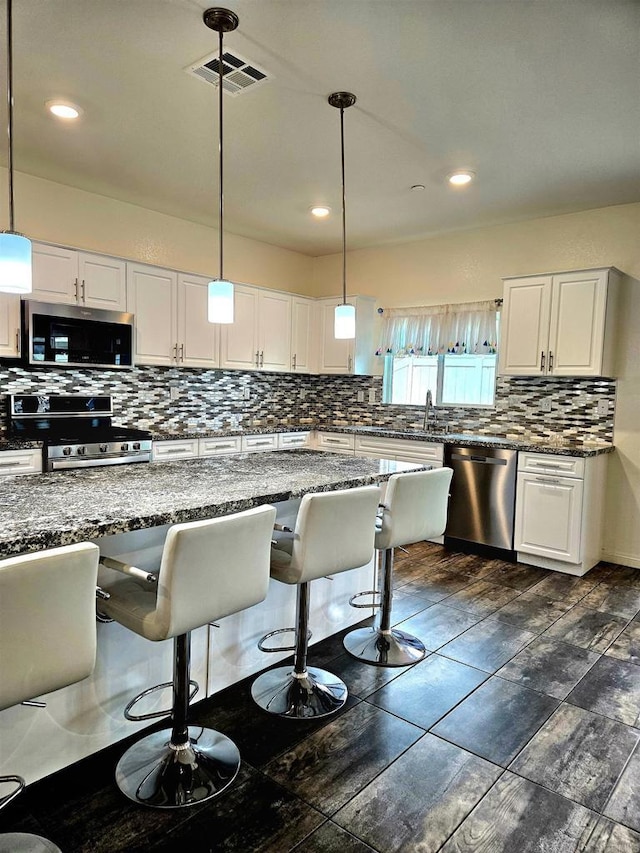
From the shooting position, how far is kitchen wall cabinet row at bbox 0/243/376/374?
3.97 meters

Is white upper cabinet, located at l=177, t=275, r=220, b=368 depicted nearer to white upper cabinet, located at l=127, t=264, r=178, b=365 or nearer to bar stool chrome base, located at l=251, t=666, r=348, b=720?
white upper cabinet, located at l=127, t=264, r=178, b=365

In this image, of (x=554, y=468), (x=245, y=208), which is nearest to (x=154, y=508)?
(x=554, y=468)

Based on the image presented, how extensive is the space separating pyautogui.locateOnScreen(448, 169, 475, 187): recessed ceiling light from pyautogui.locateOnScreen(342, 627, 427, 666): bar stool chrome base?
2966mm

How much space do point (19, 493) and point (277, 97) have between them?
2289mm

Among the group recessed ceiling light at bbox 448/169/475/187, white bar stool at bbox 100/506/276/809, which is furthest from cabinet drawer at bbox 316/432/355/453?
white bar stool at bbox 100/506/276/809

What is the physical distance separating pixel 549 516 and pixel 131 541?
3.21 meters

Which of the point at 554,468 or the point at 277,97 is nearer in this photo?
the point at 277,97

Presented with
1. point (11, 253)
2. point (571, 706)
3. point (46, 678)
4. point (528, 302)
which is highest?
point (528, 302)

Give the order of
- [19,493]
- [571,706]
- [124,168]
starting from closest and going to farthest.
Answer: [19,493] < [571,706] < [124,168]

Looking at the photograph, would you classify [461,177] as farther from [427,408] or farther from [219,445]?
[219,445]

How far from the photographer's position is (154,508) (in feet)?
5.95

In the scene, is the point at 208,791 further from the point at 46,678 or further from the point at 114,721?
the point at 46,678

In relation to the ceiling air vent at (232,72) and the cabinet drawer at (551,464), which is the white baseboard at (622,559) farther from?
the ceiling air vent at (232,72)

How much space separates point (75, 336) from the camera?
4.05m
